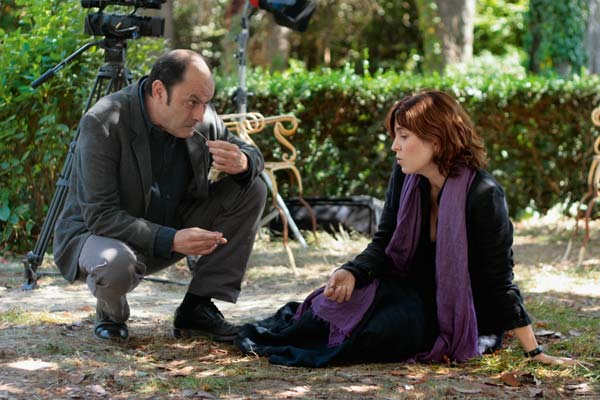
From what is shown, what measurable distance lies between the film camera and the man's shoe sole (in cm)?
169

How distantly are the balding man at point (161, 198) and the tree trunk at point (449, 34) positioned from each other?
9406 millimetres

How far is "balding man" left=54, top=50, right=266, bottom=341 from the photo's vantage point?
366 cm

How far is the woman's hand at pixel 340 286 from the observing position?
3.63 meters

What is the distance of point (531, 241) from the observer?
766cm

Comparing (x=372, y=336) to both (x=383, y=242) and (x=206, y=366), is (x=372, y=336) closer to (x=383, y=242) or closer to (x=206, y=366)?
(x=383, y=242)

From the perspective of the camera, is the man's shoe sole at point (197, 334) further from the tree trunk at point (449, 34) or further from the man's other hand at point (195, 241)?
the tree trunk at point (449, 34)

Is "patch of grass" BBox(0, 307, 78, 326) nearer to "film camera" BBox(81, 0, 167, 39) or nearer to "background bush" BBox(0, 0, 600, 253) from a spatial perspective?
"film camera" BBox(81, 0, 167, 39)

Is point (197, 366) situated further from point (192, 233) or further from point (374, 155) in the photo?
point (374, 155)

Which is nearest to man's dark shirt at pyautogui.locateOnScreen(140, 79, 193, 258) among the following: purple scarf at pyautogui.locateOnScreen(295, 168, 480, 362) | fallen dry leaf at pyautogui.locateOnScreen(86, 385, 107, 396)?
purple scarf at pyautogui.locateOnScreen(295, 168, 480, 362)

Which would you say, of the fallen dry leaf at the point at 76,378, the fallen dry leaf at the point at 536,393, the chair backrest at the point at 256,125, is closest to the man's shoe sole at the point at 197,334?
the fallen dry leaf at the point at 76,378

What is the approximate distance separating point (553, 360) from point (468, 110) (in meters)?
4.77

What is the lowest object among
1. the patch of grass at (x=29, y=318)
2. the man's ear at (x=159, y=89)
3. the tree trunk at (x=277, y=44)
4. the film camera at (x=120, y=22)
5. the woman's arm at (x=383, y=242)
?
the patch of grass at (x=29, y=318)

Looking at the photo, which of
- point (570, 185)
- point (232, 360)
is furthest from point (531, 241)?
point (232, 360)

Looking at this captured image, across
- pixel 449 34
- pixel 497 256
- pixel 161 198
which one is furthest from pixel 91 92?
pixel 449 34
